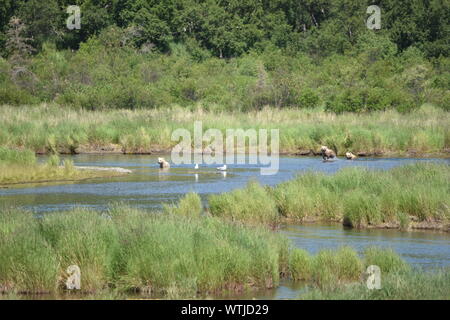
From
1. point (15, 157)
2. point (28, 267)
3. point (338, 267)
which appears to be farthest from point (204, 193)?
point (28, 267)

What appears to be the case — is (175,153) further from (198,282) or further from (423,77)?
(198,282)

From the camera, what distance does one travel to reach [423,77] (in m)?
55.6

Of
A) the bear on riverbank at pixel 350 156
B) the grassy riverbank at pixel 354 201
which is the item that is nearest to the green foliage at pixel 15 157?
the grassy riverbank at pixel 354 201

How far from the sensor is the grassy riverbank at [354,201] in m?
21.6

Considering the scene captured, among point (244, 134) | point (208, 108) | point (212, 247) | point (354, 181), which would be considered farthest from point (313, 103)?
point (212, 247)

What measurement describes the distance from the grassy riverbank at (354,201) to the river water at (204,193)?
56 cm

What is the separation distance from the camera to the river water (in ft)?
→ 62.2

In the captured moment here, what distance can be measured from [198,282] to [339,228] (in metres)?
7.41

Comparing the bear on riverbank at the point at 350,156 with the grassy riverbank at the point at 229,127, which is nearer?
the bear on riverbank at the point at 350,156

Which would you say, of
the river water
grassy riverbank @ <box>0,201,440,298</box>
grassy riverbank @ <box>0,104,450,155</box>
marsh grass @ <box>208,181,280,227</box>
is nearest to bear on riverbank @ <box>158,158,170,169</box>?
the river water

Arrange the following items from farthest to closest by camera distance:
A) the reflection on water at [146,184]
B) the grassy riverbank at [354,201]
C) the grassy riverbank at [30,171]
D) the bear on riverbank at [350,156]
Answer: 1. the bear on riverbank at [350,156]
2. the grassy riverbank at [30,171]
3. the reflection on water at [146,184]
4. the grassy riverbank at [354,201]

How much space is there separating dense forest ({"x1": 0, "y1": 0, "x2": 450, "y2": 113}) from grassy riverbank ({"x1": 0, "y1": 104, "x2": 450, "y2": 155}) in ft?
15.8

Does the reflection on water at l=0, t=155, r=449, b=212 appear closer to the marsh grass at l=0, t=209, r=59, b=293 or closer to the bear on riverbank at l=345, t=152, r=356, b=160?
the bear on riverbank at l=345, t=152, r=356, b=160

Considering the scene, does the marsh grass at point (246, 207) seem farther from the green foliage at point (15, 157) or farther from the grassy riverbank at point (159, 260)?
the green foliage at point (15, 157)
